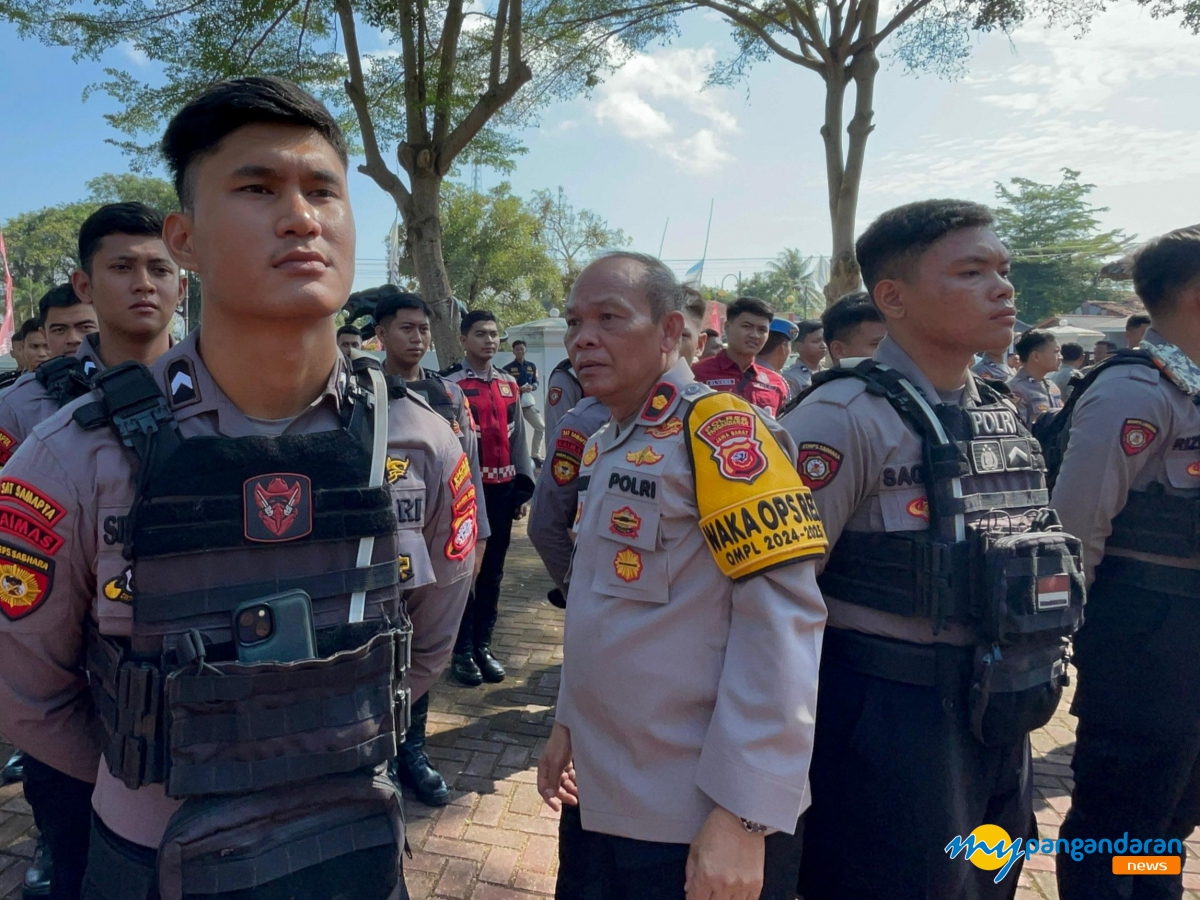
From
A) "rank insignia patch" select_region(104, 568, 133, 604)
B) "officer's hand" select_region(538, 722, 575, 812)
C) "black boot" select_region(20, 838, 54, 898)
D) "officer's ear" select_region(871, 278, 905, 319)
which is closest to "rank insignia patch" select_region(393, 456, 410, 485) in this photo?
"rank insignia patch" select_region(104, 568, 133, 604)

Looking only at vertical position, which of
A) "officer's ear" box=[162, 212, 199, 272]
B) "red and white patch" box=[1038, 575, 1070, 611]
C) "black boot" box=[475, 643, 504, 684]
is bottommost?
"black boot" box=[475, 643, 504, 684]

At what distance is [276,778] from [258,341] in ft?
2.64

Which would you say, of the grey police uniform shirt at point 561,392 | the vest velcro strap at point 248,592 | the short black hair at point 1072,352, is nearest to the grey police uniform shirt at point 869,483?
the vest velcro strap at point 248,592

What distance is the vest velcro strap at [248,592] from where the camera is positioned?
1.21 m

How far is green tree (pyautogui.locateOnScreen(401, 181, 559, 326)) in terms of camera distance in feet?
110

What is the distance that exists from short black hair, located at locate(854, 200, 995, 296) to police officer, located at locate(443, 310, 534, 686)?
3105 millimetres

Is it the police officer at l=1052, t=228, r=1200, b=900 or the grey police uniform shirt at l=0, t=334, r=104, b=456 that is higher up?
the grey police uniform shirt at l=0, t=334, r=104, b=456

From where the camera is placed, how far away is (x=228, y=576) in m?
1.27

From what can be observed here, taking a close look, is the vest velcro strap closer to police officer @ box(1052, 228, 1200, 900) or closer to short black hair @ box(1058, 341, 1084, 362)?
police officer @ box(1052, 228, 1200, 900)

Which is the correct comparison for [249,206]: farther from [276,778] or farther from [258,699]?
[276,778]

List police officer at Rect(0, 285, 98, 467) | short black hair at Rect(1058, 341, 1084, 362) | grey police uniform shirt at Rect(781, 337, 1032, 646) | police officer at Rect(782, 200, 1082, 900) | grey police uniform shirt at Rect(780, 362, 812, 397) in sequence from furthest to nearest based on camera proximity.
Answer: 1. short black hair at Rect(1058, 341, 1084, 362)
2. grey police uniform shirt at Rect(780, 362, 812, 397)
3. police officer at Rect(0, 285, 98, 467)
4. grey police uniform shirt at Rect(781, 337, 1032, 646)
5. police officer at Rect(782, 200, 1082, 900)

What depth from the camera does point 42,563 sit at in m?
1.27

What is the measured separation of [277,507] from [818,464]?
1.39 metres

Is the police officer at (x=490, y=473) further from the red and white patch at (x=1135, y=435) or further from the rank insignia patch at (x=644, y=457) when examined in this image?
the red and white patch at (x=1135, y=435)
